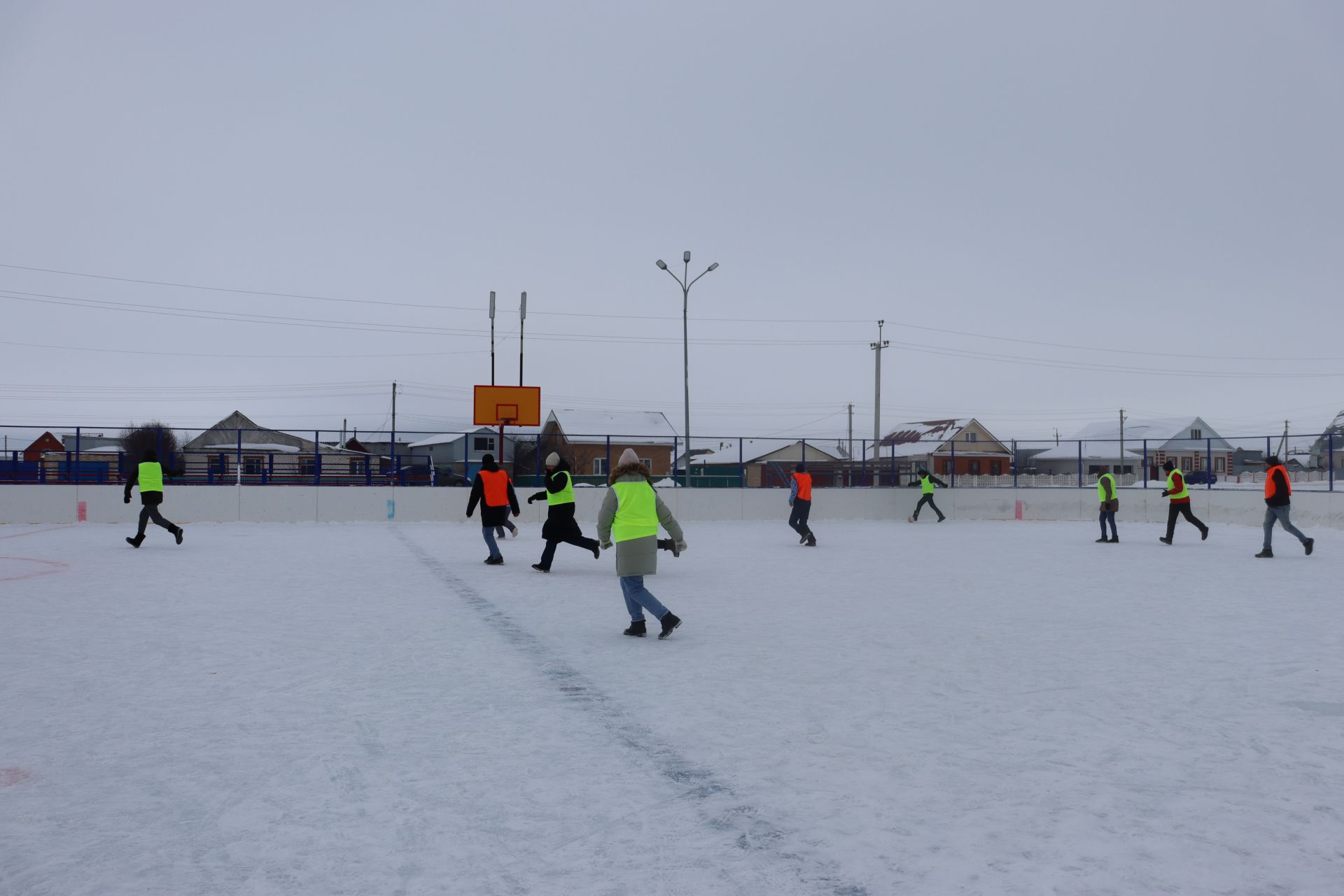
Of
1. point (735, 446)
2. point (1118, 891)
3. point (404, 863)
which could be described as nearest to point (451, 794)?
point (404, 863)

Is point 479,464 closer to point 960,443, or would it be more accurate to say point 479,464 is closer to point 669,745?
point 669,745

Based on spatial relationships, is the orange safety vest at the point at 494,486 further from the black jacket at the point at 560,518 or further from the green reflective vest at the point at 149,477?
the green reflective vest at the point at 149,477

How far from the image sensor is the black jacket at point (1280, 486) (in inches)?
580

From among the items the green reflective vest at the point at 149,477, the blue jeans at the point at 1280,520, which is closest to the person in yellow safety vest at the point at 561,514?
the green reflective vest at the point at 149,477

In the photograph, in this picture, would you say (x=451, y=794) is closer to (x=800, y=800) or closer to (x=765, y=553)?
(x=800, y=800)

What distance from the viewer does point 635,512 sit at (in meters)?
7.86

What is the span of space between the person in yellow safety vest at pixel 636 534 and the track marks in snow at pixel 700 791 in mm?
843

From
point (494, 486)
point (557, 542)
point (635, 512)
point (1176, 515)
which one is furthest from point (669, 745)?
point (1176, 515)

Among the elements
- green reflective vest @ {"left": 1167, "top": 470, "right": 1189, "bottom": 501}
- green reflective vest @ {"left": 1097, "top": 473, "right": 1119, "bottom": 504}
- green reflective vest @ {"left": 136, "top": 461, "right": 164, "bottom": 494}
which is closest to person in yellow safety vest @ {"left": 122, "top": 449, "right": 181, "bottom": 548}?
green reflective vest @ {"left": 136, "top": 461, "right": 164, "bottom": 494}

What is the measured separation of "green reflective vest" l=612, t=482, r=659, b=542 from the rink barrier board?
1833cm

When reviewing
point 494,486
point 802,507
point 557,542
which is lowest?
point 557,542

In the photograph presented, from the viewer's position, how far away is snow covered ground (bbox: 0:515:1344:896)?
11.2ft

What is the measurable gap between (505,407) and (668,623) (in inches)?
841

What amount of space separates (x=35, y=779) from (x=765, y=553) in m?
13.3
